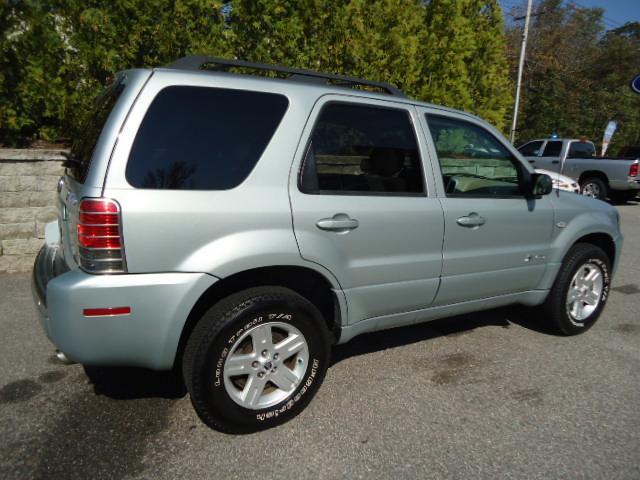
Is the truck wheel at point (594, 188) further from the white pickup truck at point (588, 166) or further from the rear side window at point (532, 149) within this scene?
the rear side window at point (532, 149)

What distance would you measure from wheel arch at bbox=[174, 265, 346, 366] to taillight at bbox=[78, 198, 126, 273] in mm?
439

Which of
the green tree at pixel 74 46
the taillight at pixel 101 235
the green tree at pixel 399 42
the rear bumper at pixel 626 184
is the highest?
the green tree at pixel 399 42

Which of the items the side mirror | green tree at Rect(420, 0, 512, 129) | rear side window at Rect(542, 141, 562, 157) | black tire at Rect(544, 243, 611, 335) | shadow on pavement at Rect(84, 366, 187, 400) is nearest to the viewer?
shadow on pavement at Rect(84, 366, 187, 400)

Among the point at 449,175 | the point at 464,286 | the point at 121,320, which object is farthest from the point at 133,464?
the point at 449,175

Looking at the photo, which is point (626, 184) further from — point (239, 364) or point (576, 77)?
point (576, 77)

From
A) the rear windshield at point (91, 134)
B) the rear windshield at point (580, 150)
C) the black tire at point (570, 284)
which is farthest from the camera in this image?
the rear windshield at point (580, 150)

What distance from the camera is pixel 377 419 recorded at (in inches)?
101

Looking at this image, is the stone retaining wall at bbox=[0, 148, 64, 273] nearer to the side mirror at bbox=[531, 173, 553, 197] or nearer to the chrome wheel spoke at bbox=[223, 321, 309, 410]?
the chrome wheel spoke at bbox=[223, 321, 309, 410]

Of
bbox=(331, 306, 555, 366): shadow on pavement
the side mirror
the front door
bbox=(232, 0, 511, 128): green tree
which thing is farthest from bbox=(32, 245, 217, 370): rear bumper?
bbox=(232, 0, 511, 128): green tree

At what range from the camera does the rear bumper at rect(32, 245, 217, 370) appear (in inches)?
78.2

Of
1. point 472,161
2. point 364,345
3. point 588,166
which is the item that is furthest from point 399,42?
point 588,166

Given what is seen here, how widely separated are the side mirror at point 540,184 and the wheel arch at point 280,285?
172 cm

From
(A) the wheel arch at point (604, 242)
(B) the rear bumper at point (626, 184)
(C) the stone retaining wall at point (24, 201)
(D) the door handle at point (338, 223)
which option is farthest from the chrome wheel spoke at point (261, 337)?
(B) the rear bumper at point (626, 184)

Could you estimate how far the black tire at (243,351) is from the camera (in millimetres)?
2203
